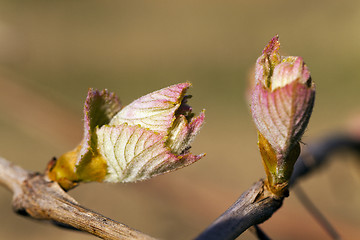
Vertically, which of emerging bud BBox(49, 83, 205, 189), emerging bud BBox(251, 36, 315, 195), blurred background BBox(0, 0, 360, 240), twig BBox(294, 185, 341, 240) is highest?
blurred background BBox(0, 0, 360, 240)

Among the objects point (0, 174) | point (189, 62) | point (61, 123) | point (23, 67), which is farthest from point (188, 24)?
point (0, 174)

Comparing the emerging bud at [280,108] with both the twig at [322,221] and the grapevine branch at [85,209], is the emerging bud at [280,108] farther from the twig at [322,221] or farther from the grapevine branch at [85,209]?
the twig at [322,221]

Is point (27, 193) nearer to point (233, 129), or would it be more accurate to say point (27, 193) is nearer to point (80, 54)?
point (233, 129)

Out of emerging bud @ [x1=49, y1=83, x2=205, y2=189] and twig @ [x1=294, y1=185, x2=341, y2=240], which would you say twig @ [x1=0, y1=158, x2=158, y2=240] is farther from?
twig @ [x1=294, y1=185, x2=341, y2=240]

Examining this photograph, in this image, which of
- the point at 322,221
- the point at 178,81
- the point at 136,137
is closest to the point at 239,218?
the point at 136,137

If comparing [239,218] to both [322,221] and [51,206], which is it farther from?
[322,221]

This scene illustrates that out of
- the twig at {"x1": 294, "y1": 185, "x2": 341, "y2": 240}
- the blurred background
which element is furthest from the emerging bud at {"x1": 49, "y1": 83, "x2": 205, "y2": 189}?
the blurred background

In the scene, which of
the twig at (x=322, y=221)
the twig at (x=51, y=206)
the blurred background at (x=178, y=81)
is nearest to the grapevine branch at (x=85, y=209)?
the twig at (x=51, y=206)
